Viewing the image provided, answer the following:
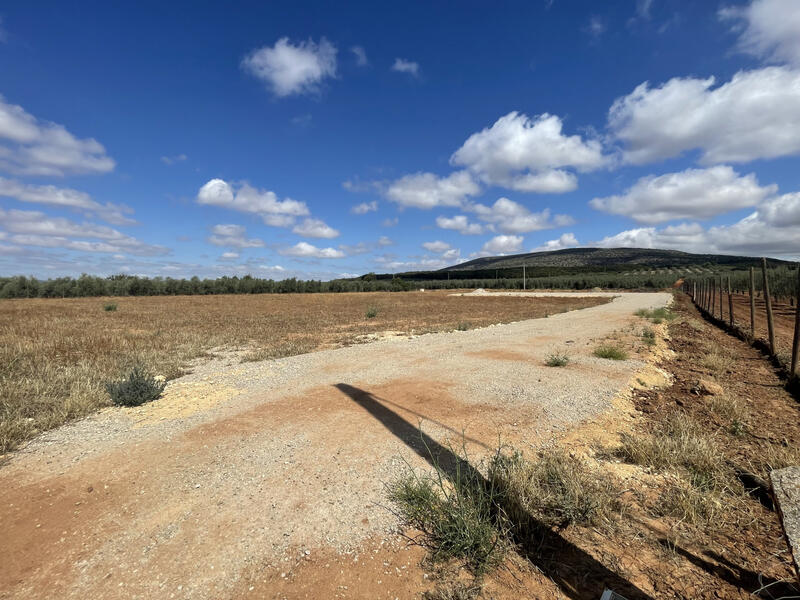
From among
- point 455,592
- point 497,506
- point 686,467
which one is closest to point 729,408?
point 686,467

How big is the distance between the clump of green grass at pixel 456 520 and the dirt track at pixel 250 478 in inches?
8.1

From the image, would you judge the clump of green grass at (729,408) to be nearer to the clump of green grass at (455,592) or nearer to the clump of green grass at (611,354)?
the clump of green grass at (611,354)

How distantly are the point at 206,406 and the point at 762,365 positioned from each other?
41.9ft

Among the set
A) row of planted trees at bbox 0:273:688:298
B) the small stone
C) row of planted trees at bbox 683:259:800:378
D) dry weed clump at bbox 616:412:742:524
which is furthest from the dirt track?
row of planted trees at bbox 0:273:688:298

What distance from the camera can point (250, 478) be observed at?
384 cm

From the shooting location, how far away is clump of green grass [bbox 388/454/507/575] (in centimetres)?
271

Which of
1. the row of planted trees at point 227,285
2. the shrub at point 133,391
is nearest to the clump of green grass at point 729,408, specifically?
the shrub at point 133,391

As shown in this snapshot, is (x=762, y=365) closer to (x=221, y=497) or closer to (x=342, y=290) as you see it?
(x=221, y=497)

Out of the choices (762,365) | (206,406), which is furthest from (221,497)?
(762,365)

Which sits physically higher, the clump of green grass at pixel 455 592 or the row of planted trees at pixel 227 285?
the row of planted trees at pixel 227 285

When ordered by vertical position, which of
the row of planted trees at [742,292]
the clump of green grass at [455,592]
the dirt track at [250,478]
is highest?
the row of planted trees at [742,292]

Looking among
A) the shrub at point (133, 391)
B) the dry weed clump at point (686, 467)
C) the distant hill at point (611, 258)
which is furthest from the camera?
the distant hill at point (611, 258)

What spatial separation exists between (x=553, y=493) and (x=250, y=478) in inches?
120

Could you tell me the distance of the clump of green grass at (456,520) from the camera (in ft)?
8.89
